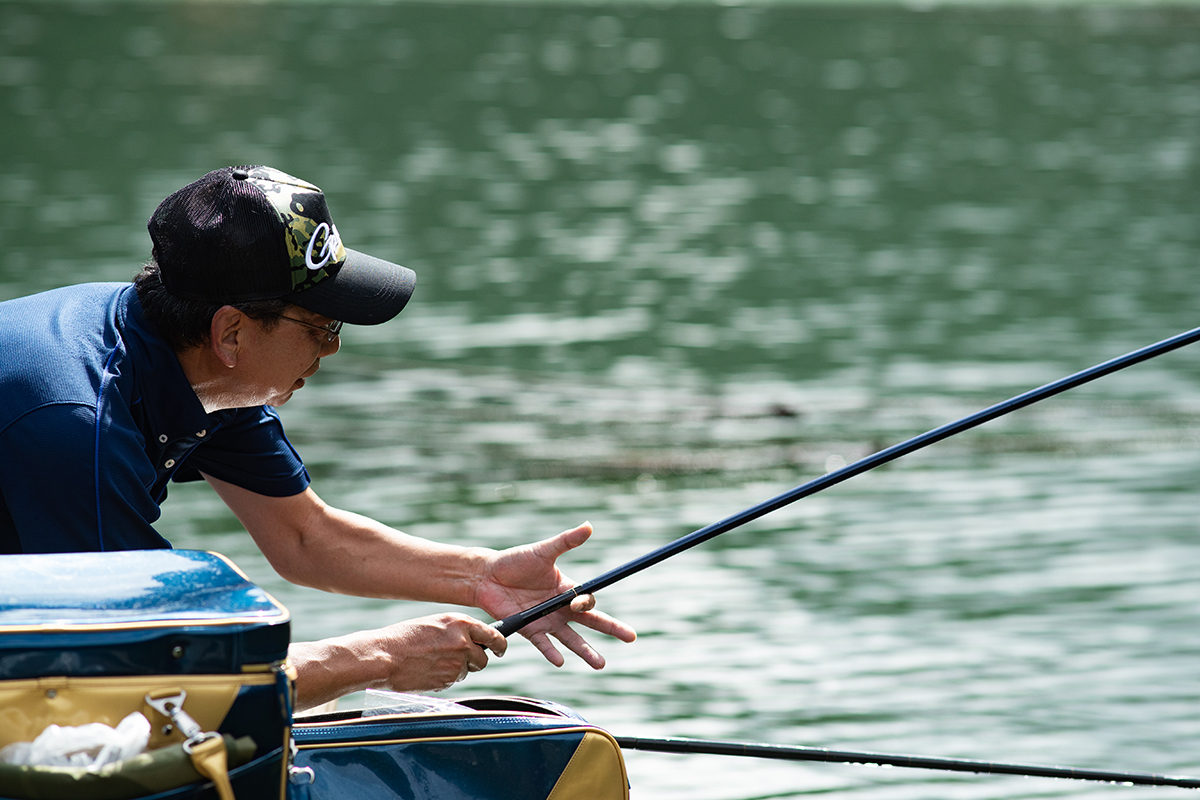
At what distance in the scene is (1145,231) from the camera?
12.3m

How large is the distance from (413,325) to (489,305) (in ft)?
2.15

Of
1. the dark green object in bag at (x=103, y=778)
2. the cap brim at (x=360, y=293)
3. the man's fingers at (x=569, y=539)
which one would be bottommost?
the dark green object in bag at (x=103, y=778)

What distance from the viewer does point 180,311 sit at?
7.59ft

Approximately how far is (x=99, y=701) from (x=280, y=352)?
30.3 inches

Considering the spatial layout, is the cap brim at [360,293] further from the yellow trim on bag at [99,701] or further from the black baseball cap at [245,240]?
the yellow trim on bag at [99,701]

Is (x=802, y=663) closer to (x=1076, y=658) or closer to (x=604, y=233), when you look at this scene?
(x=1076, y=658)

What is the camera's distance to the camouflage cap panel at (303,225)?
2311mm

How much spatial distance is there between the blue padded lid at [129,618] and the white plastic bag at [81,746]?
0.20 ft

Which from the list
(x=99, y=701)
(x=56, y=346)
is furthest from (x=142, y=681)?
(x=56, y=346)

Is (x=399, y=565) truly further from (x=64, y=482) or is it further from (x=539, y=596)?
(x=64, y=482)

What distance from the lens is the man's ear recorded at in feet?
7.62

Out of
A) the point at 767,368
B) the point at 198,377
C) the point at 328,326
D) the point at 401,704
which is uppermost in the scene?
the point at 767,368

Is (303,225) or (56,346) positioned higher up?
(303,225)

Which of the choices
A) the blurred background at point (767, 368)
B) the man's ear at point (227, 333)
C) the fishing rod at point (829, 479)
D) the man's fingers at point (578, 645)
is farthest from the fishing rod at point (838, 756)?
the blurred background at point (767, 368)
